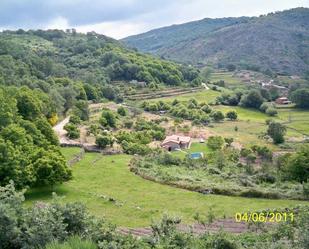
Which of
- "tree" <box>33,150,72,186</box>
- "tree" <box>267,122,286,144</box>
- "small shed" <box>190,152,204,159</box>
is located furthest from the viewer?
"tree" <box>267,122,286,144</box>

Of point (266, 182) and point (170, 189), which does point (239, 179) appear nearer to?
point (266, 182)

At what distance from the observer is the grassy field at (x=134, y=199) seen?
32.4 m

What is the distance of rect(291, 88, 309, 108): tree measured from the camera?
10375cm

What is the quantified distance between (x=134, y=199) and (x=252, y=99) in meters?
72.5

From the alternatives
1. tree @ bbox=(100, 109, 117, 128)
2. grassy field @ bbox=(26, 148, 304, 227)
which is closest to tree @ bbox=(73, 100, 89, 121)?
tree @ bbox=(100, 109, 117, 128)

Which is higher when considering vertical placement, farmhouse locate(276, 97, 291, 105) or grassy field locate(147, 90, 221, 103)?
grassy field locate(147, 90, 221, 103)

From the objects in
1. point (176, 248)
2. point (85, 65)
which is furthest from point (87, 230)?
point (85, 65)

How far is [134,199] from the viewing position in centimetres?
3669

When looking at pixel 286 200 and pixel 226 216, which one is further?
pixel 286 200

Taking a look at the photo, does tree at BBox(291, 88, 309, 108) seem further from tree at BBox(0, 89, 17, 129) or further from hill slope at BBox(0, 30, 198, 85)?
tree at BBox(0, 89, 17, 129)

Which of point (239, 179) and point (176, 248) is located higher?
point (176, 248)

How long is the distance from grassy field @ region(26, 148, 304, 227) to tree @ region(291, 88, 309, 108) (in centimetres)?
6946

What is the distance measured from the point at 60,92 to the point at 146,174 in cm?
3743

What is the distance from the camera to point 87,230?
16.9 m
